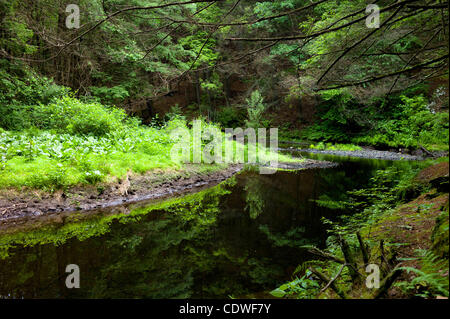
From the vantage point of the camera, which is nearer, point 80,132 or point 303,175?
point 80,132

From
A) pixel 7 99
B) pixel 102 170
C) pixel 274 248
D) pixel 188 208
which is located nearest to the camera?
pixel 274 248

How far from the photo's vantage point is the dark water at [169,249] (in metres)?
2.41

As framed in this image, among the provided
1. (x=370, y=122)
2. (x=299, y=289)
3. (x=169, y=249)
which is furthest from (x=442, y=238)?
(x=370, y=122)

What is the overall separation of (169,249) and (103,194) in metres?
2.85

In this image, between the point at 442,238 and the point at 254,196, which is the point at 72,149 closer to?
the point at 254,196

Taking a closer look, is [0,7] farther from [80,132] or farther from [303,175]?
[303,175]

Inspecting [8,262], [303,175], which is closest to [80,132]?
[8,262]

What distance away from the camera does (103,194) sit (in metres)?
5.39

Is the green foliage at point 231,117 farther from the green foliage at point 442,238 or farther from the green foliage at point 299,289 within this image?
the green foliage at point 442,238

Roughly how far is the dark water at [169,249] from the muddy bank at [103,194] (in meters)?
0.51

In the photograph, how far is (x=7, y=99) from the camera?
323 inches

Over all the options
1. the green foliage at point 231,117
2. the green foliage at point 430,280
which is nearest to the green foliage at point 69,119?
the green foliage at point 430,280

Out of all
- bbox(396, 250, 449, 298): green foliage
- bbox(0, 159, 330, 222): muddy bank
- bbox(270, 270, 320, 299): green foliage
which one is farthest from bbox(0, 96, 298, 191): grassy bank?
bbox(396, 250, 449, 298): green foliage
